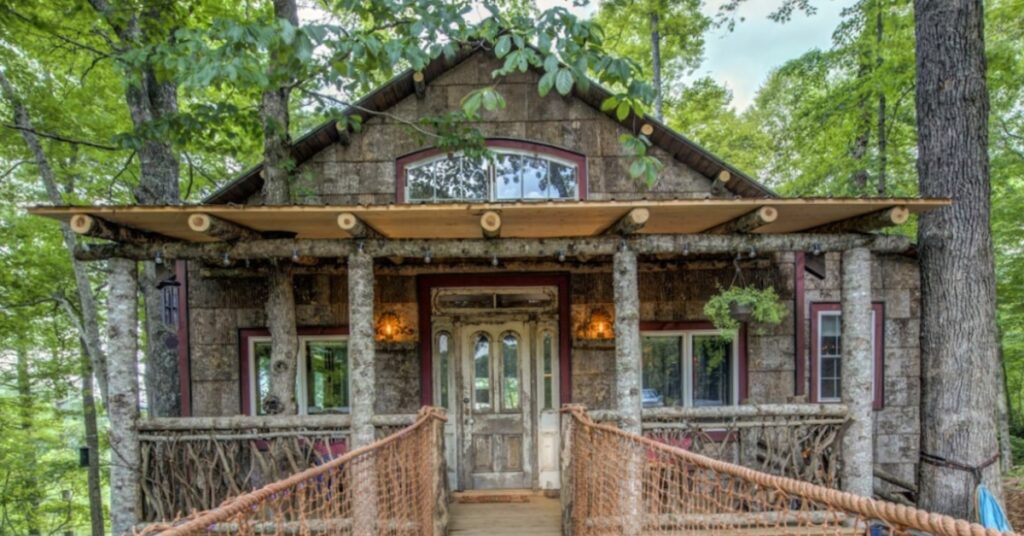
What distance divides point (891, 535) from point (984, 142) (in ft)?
16.9

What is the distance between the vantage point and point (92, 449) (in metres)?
8.56

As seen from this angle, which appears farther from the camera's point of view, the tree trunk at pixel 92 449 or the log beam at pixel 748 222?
the tree trunk at pixel 92 449

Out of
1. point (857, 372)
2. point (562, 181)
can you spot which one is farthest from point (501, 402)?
point (857, 372)

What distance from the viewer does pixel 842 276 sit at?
4129 mm

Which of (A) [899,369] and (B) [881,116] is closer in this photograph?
(A) [899,369]

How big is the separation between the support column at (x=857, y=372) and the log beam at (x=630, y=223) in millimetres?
1854

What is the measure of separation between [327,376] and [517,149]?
3498mm

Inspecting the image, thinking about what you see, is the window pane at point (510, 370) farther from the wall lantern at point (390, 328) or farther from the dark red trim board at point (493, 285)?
the wall lantern at point (390, 328)

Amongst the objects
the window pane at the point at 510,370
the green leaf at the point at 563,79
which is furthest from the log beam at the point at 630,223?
the window pane at the point at 510,370

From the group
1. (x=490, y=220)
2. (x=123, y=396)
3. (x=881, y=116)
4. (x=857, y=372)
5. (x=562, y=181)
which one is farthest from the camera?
(x=881, y=116)

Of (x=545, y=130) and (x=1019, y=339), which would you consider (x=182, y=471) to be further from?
(x=1019, y=339)

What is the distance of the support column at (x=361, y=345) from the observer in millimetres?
3961

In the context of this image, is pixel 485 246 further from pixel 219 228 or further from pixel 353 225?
pixel 219 228

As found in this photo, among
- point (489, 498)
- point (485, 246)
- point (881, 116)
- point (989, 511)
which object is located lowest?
point (489, 498)
